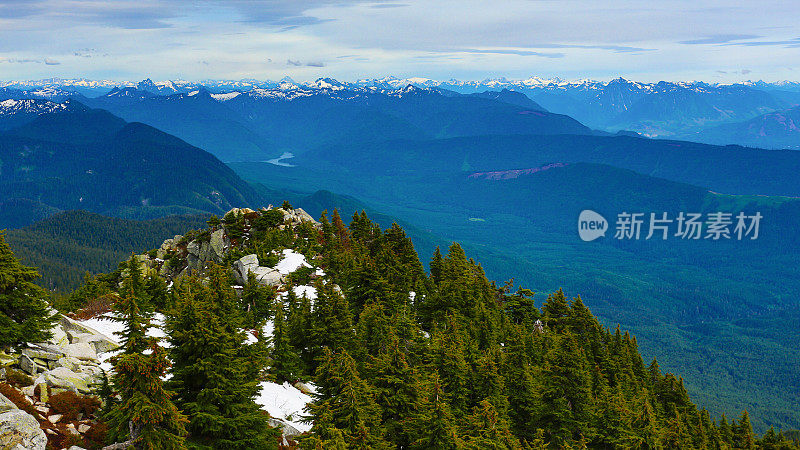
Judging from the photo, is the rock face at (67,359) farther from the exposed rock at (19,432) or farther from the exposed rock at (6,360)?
the exposed rock at (19,432)

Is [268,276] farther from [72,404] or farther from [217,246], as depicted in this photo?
[72,404]

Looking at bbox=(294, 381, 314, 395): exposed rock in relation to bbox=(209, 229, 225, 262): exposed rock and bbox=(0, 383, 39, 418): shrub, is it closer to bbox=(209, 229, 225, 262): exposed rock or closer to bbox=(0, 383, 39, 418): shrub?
bbox=(0, 383, 39, 418): shrub

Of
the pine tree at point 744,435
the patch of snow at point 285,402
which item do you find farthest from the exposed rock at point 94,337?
the pine tree at point 744,435

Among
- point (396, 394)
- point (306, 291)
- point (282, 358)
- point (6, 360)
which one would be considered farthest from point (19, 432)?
point (306, 291)

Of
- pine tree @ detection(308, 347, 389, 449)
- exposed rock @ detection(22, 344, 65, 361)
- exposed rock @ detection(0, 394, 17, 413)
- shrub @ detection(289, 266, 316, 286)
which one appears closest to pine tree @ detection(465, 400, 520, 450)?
pine tree @ detection(308, 347, 389, 449)

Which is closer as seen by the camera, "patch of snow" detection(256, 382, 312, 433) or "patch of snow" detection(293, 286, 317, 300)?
"patch of snow" detection(256, 382, 312, 433)
